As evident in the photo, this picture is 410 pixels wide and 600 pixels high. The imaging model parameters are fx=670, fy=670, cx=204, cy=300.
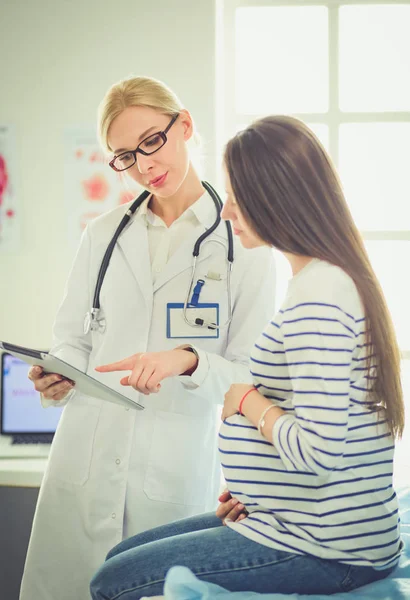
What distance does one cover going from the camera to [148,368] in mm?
1284

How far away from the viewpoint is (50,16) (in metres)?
2.49

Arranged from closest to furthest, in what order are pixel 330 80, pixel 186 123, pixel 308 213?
pixel 308 213 → pixel 186 123 → pixel 330 80

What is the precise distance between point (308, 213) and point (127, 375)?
0.68 m

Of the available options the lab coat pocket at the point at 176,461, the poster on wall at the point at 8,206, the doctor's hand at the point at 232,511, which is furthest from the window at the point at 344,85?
the doctor's hand at the point at 232,511

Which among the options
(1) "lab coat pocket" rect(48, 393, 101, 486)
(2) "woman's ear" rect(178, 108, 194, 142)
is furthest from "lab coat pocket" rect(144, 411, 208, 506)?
(2) "woman's ear" rect(178, 108, 194, 142)

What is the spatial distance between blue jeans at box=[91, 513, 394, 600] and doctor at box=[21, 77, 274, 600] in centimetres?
43

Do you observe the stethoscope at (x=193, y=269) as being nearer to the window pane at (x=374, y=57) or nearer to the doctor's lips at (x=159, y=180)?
the doctor's lips at (x=159, y=180)

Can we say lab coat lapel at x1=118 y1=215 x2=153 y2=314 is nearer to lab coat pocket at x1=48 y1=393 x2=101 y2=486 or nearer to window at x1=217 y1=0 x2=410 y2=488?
lab coat pocket at x1=48 y1=393 x2=101 y2=486

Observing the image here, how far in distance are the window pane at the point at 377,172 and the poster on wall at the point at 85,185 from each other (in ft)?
3.04

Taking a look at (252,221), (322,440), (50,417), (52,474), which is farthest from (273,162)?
(50,417)

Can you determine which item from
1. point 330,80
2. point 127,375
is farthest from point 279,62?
point 127,375

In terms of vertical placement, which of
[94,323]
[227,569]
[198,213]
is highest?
[198,213]

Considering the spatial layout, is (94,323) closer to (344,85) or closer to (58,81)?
(58,81)

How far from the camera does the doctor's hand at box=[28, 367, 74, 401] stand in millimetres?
1514
